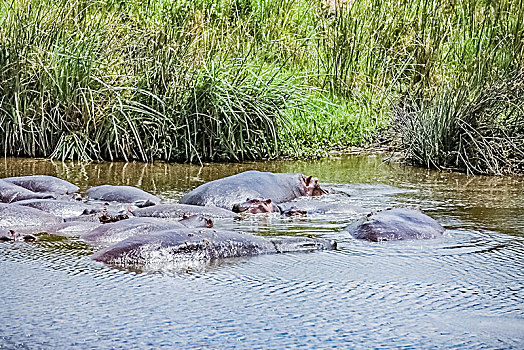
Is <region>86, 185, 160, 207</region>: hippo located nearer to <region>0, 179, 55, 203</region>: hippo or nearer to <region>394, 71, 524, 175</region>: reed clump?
<region>0, 179, 55, 203</region>: hippo

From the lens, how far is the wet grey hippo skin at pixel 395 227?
493cm

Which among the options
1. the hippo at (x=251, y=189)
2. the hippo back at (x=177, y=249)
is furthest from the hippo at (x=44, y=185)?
the hippo back at (x=177, y=249)

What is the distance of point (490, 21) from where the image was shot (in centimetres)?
998

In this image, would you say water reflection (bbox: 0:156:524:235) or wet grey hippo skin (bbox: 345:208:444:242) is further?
water reflection (bbox: 0:156:524:235)

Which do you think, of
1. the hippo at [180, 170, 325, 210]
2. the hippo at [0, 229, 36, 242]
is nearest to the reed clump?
the hippo at [180, 170, 325, 210]

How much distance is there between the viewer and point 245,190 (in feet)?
19.7

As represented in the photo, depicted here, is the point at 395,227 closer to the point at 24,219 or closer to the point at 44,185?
the point at 24,219

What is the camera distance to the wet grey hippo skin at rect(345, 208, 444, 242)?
4.93 meters

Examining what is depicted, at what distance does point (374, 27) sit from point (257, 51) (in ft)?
6.46

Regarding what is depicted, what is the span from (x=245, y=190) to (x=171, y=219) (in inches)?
32.3

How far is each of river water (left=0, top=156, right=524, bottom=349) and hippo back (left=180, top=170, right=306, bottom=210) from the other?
40cm

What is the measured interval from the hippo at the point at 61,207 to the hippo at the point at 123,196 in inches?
15.3

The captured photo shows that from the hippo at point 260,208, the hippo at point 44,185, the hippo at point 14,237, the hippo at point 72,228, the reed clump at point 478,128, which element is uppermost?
the reed clump at point 478,128

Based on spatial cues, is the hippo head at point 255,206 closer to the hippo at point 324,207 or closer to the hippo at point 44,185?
the hippo at point 324,207
